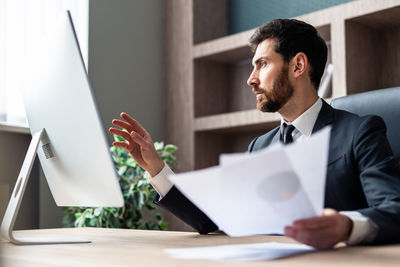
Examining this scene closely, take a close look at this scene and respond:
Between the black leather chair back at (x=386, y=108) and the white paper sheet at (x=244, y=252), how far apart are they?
656 mm

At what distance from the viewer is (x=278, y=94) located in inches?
66.7

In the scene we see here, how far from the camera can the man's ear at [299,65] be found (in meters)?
1.71

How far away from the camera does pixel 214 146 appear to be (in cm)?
340

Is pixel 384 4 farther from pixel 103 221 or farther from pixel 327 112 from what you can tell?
pixel 103 221

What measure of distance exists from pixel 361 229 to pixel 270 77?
3.17 ft

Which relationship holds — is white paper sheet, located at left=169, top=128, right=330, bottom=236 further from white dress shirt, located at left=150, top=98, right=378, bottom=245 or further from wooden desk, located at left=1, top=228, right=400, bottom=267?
white dress shirt, located at left=150, top=98, right=378, bottom=245

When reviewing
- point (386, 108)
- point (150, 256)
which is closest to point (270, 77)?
point (386, 108)

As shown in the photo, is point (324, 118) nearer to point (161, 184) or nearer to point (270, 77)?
A: point (270, 77)

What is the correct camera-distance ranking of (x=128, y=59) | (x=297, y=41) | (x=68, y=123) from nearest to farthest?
(x=68, y=123) < (x=297, y=41) < (x=128, y=59)

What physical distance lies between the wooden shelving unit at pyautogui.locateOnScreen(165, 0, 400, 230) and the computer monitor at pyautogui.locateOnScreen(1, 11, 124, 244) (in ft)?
5.89

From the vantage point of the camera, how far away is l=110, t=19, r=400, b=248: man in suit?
829 millimetres

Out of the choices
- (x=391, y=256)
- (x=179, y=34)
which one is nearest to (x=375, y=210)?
(x=391, y=256)

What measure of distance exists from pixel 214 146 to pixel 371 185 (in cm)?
228

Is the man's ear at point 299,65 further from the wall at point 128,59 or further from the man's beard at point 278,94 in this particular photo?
the wall at point 128,59
